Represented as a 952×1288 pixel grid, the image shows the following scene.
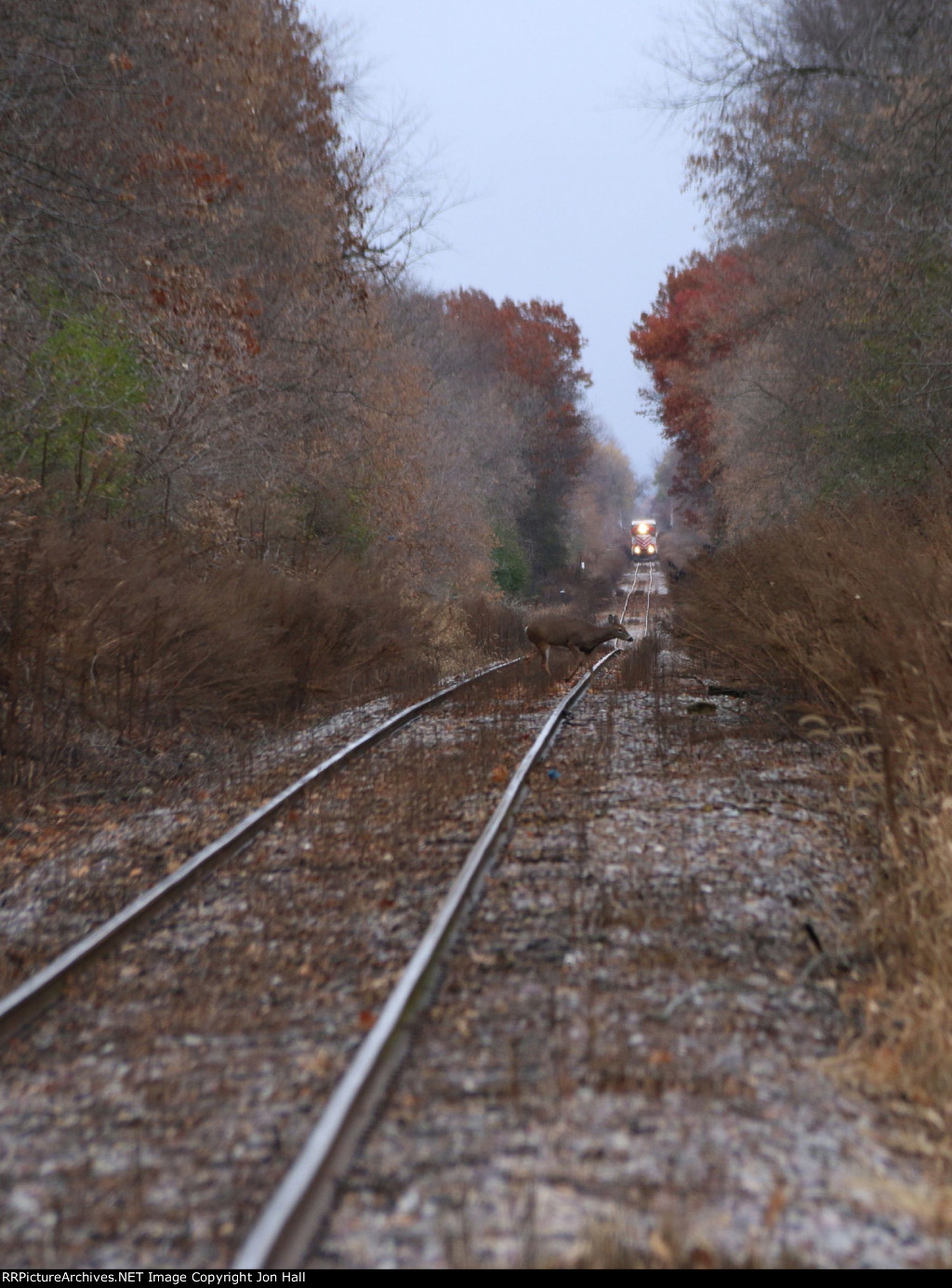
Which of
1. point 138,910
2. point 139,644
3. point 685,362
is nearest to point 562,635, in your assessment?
point 139,644

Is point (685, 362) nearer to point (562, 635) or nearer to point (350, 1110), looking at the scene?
point (562, 635)

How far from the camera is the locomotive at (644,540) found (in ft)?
270

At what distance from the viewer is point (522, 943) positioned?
5598 millimetres

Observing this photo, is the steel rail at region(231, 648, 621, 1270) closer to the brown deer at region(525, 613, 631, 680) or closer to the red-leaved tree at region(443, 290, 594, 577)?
the brown deer at region(525, 613, 631, 680)

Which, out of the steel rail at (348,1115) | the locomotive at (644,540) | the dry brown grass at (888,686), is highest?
the locomotive at (644,540)

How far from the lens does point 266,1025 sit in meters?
4.83

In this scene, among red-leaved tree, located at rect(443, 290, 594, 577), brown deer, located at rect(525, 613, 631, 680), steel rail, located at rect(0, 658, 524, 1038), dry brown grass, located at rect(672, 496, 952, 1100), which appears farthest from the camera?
red-leaved tree, located at rect(443, 290, 594, 577)

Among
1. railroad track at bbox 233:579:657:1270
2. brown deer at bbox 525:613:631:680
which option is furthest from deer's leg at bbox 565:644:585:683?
railroad track at bbox 233:579:657:1270

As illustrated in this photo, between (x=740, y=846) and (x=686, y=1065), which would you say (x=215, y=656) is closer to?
(x=740, y=846)

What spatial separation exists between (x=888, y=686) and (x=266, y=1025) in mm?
5269

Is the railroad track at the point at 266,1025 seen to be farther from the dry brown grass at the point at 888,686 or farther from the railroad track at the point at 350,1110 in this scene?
the dry brown grass at the point at 888,686

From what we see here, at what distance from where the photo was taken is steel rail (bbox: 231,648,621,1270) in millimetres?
3053

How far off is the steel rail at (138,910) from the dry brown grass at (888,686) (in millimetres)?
3669

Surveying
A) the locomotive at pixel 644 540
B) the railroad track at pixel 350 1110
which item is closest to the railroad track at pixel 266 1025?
the railroad track at pixel 350 1110
